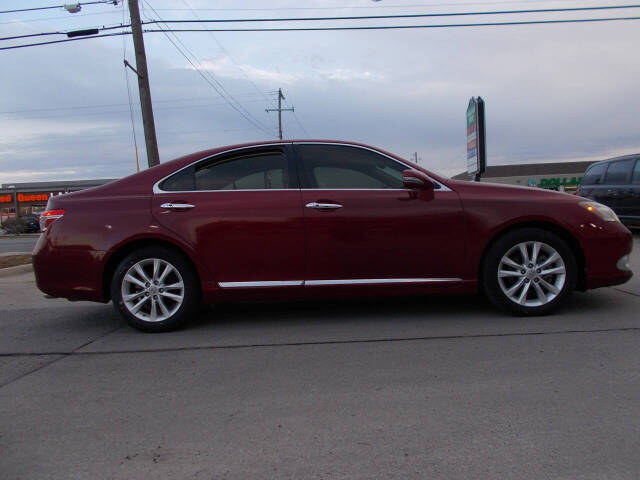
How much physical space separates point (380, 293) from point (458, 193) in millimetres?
1156

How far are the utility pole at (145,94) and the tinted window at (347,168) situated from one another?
9553 millimetres

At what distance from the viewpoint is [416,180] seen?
4.60 metres

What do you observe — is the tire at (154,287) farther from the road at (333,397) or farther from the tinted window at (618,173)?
the tinted window at (618,173)

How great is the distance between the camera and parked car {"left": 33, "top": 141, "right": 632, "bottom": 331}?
4633 millimetres

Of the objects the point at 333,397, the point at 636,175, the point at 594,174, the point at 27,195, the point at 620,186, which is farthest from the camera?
→ the point at 27,195

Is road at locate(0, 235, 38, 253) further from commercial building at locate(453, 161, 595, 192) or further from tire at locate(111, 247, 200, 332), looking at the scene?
commercial building at locate(453, 161, 595, 192)

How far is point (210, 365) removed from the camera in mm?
3840

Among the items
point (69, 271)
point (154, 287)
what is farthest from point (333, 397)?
point (69, 271)

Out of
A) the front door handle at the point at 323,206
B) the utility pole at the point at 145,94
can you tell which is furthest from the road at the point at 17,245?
the front door handle at the point at 323,206

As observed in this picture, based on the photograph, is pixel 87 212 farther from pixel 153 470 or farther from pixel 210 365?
pixel 153 470

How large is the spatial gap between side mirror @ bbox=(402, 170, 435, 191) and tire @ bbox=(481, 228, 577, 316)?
83 cm

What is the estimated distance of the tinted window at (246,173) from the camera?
4.79 meters

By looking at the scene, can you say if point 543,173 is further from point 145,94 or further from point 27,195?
point 27,195

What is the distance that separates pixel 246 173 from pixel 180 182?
62 cm
